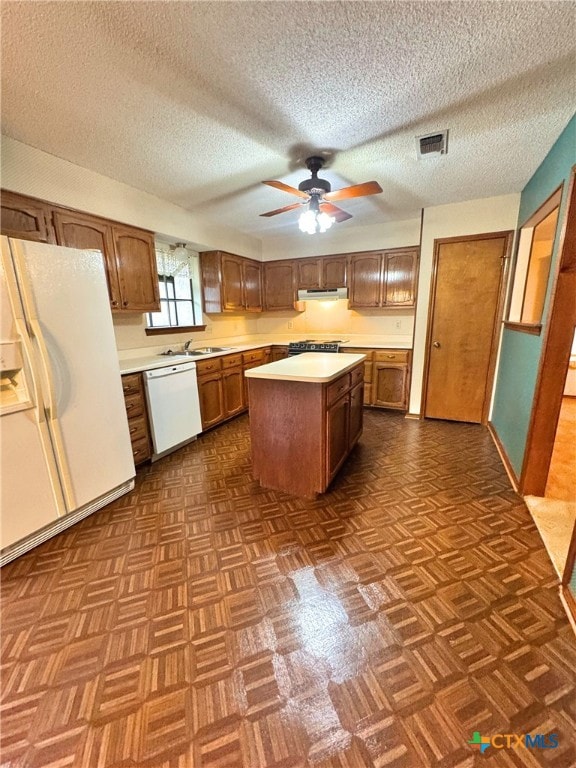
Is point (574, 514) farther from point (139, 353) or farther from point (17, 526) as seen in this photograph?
point (139, 353)

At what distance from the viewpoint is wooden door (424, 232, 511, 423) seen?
3379mm

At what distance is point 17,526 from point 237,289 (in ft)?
11.7

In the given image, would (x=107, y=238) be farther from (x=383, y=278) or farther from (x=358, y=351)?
(x=383, y=278)

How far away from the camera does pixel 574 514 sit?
6.66 ft

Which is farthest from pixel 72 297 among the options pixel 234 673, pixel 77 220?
pixel 234 673

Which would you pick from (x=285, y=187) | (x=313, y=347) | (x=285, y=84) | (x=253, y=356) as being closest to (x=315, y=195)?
(x=285, y=187)

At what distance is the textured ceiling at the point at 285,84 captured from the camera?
1245 millimetres

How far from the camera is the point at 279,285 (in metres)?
4.87

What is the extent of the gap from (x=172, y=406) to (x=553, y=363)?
3107 mm

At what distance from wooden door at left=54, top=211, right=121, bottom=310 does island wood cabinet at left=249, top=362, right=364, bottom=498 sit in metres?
1.64

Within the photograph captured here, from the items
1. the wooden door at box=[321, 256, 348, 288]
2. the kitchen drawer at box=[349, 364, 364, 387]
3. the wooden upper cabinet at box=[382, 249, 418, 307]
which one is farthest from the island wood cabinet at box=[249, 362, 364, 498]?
the wooden door at box=[321, 256, 348, 288]

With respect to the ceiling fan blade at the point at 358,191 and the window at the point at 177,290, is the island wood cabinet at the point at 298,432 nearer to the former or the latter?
the ceiling fan blade at the point at 358,191

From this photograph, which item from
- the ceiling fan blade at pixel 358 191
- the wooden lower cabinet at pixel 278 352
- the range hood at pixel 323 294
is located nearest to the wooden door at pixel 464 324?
the range hood at pixel 323 294

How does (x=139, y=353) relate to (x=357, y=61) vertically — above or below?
below
